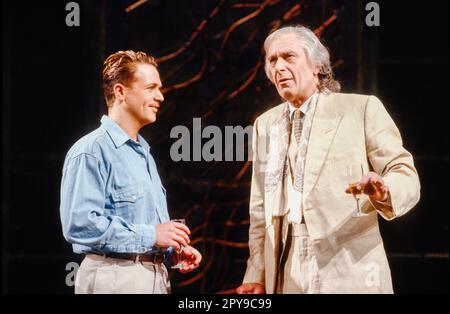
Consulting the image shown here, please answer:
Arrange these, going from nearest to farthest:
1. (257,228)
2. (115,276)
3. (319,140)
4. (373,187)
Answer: (373,187) → (115,276) → (319,140) → (257,228)

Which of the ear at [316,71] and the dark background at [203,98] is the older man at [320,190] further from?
the dark background at [203,98]

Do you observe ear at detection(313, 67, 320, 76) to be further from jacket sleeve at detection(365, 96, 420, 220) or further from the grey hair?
jacket sleeve at detection(365, 96, 420, 220)

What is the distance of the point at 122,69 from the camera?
293 cm

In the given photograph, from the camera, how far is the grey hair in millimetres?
2973

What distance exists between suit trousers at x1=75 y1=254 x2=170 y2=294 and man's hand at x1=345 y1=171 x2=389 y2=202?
795 millimetres

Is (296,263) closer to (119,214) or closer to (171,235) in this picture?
(171,235)

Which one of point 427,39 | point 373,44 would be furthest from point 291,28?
point 427,39

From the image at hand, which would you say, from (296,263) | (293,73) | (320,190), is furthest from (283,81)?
(296,263)

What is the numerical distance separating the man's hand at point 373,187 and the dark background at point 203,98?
77cm

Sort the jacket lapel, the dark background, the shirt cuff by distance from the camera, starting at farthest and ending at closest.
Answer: the dark background, the jacket lapel, the shirt cuff

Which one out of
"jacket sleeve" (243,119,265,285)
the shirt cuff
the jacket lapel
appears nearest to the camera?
the shirt cuff

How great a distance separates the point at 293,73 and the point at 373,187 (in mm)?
584

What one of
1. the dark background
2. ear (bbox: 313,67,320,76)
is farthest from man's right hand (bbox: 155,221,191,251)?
ear (bbox: 313,67,320,76)
